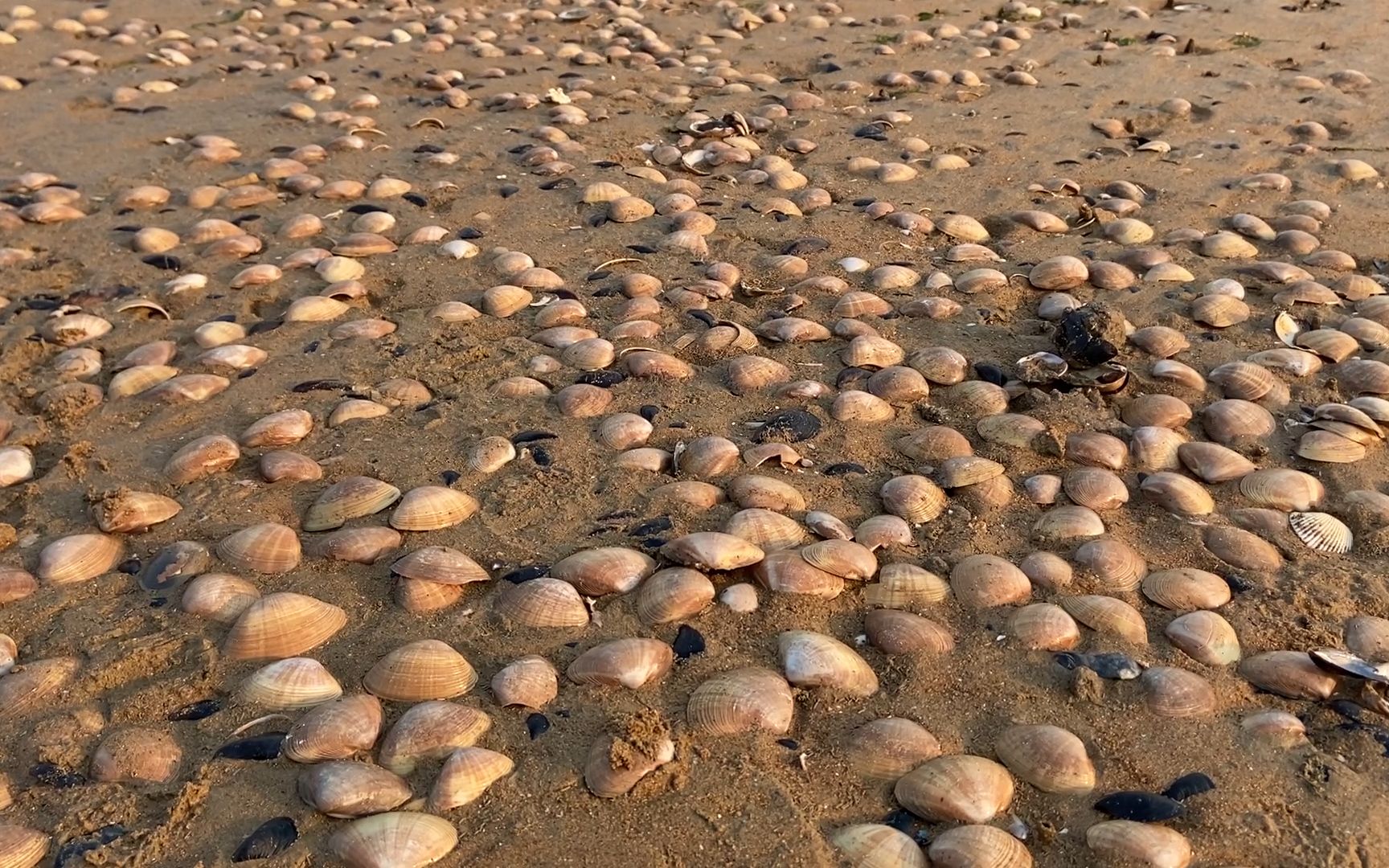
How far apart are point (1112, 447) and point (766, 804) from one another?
6.11 feet

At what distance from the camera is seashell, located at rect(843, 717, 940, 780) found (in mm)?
2242

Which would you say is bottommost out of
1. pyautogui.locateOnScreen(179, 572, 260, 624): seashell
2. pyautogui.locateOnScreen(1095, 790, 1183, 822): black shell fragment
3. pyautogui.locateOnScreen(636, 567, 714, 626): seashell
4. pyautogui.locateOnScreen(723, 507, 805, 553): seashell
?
pyautogui.locateOnScreen(179, 572, 260, 624): seashell

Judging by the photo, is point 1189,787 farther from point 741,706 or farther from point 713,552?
point 713,552

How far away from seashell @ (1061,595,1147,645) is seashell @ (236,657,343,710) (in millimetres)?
1976

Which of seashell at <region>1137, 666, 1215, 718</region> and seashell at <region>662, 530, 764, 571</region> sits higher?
seashell at <region>1137, 666, 1215, 718</region>

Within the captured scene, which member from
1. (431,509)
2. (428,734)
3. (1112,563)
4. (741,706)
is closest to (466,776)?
(428,734)

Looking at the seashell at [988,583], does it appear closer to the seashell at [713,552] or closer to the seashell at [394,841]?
the seashell at [713,552]

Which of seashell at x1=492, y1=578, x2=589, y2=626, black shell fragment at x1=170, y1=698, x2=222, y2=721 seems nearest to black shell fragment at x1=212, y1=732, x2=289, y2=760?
black shell fragment at x1=170, y1=698, x2=222, y2=721

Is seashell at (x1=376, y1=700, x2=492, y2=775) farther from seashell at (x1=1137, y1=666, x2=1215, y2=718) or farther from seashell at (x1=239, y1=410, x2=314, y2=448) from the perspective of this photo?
seashell at (x1=1137, y1=666, x2=1215, y2=718)

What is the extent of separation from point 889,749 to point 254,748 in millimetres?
1502

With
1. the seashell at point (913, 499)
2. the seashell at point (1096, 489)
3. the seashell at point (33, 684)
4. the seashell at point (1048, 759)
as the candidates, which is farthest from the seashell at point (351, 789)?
the seashell at point (1096, 489)

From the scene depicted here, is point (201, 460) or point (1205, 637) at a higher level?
point (1205, 637)

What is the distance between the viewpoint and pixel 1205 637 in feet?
8.32

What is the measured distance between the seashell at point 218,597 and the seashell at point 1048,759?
2042mm
